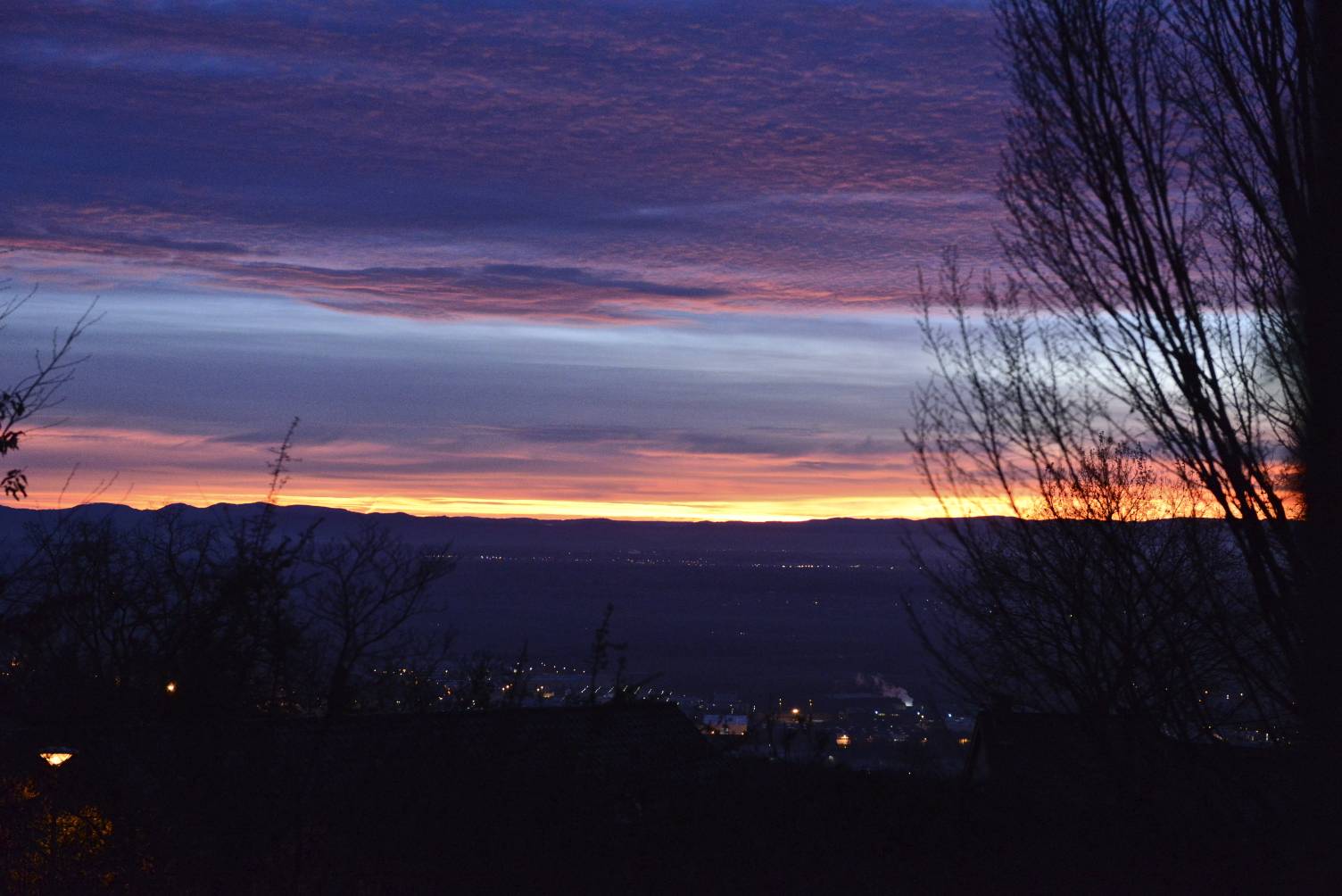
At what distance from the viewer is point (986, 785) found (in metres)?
13.2

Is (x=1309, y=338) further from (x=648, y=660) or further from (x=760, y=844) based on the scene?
(x=648, y=660)

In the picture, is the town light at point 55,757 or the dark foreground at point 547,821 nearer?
the dark foreground at point 547,821

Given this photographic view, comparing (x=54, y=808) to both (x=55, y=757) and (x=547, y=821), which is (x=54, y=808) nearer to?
(x=55, y=757)

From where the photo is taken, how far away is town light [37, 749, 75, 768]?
24.7ft

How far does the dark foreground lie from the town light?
66 millimetres

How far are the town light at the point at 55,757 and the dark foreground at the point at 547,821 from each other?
0.22ft

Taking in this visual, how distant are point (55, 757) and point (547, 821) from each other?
3.96 meters

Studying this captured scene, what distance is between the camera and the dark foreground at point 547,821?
6.42m

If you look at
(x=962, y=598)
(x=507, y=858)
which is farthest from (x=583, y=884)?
(x=962, y=598)

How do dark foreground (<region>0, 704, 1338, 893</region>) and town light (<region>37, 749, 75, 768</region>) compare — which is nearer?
dark foreground (<region>0, 704, 1338, 893</region>)

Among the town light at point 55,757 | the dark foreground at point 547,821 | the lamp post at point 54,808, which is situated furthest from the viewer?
the town light at point 55,757

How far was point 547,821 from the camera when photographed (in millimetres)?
9961

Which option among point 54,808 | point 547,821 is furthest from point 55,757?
point 547,821

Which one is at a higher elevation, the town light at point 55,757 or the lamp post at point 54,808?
the town light at point 55,757
